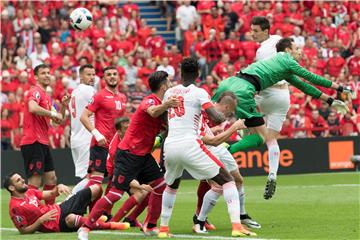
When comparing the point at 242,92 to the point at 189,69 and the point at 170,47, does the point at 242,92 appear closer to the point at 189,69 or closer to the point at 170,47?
the point at 189,69

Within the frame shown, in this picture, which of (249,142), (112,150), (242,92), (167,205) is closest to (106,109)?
(112,150)

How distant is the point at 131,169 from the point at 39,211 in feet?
6.05

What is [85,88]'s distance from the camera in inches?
709

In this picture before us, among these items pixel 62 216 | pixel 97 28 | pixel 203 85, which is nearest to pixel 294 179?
pixel 203 85

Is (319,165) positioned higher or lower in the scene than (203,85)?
lower

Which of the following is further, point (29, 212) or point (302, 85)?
point (302, 85)

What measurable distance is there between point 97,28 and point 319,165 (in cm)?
803

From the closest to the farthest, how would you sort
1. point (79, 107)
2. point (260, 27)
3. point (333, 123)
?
1. point (260, 27)
2. point (79, 107)
3. point (333, 123)

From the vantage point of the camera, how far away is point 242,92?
14750mm

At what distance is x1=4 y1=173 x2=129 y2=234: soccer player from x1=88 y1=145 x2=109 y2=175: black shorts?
5.38 ft

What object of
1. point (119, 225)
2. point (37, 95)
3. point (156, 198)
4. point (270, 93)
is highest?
point (37, 95)

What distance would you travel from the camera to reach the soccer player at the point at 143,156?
519 inches

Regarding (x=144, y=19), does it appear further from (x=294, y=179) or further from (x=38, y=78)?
(x=38, y=78)

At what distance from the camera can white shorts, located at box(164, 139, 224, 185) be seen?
12.7m
